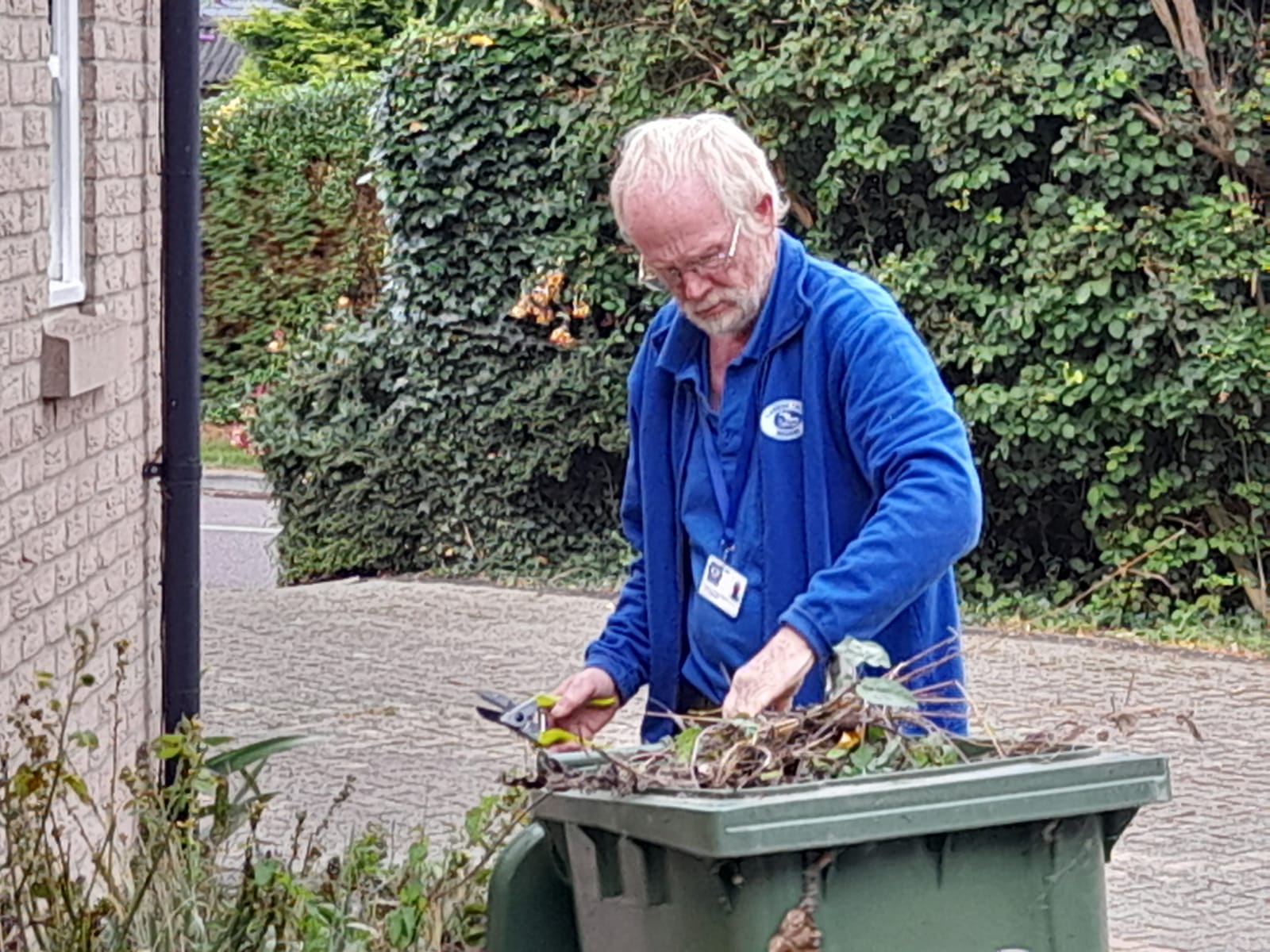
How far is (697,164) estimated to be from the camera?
11.5ft

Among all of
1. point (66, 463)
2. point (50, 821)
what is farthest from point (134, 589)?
point (50, 821)

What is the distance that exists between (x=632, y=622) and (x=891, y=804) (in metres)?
1.35

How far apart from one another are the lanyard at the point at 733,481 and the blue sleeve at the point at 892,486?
16cm

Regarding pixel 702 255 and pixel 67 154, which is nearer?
pixel 702 255

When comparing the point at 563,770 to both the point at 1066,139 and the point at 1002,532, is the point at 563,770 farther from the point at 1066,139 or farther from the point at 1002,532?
Result: the point at 1002,532

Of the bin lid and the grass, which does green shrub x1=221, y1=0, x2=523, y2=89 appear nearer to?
the grass

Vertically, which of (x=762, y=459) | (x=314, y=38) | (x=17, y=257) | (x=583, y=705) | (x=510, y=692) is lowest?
(x=510, y=692)

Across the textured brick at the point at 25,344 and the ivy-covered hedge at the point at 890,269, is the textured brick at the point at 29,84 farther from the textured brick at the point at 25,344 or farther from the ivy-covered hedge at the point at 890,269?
the ivy-covered hedge at the point at 890,269

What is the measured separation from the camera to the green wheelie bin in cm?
263

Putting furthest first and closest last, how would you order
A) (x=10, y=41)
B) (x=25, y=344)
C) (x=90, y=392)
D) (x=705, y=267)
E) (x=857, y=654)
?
(x=90, y=392) → (x=25, y=344) → (x=10, y=41) → (x=705, y=267) → (x=857, y=654)

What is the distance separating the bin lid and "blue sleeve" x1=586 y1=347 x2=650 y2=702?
1033 mm

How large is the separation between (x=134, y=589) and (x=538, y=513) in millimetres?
6808

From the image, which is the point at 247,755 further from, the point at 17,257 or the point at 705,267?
the point at 705,267

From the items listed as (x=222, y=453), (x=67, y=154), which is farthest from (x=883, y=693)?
(x=222, y=453)
